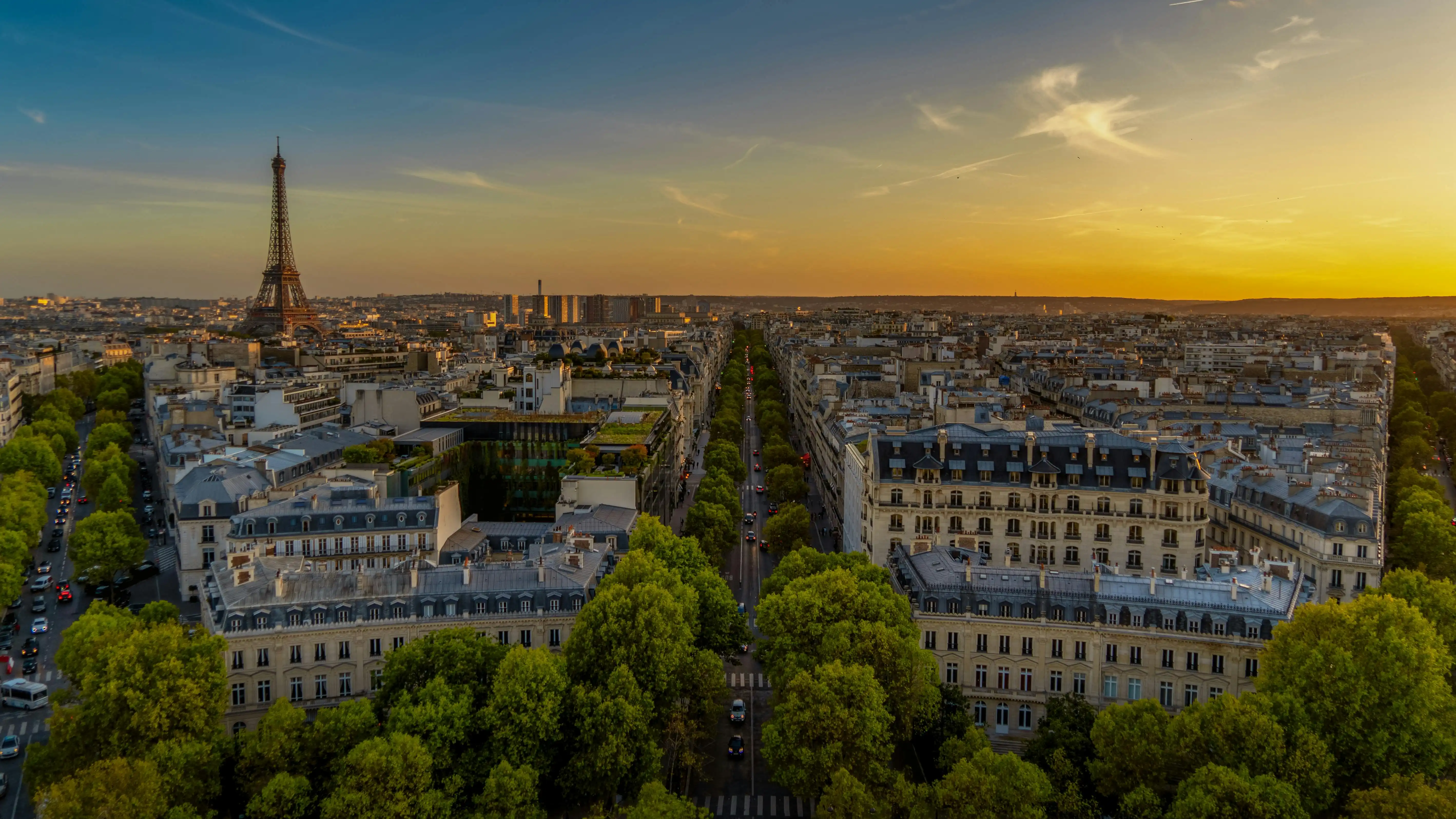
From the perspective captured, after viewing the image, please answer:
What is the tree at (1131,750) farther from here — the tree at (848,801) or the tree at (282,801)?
the tree at (282,801)

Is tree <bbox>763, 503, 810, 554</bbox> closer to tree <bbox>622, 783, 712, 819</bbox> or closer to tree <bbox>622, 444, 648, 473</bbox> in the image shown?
tree <bbox>622, 444, 648, 473</bbox>

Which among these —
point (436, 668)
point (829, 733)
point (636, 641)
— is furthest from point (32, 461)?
point (829, 733)

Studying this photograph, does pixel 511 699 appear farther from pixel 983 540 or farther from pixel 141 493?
pixel 141 493

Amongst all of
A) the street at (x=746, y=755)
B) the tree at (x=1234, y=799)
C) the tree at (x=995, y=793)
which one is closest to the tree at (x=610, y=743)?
the street at (x=746, y=755)

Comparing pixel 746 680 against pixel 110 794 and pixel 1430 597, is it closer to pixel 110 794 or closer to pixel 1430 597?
pixel 110 794

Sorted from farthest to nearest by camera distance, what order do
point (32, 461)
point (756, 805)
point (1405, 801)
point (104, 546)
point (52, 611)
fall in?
1. point (32, 461)
2. point (104, 546)
3. point (52, 611)
4. point (756, 805)
5. point (1405, 801)

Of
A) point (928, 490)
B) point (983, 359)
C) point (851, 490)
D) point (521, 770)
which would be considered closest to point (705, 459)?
point (851, 490)
